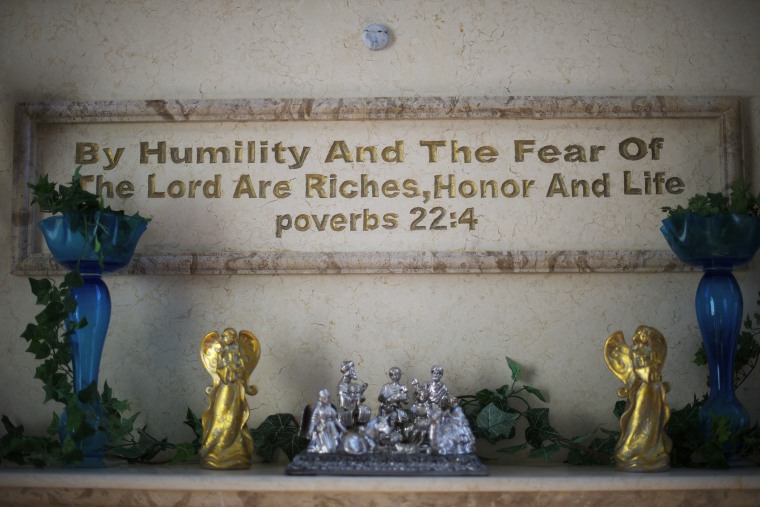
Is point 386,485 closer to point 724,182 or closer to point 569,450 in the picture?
point 569,450

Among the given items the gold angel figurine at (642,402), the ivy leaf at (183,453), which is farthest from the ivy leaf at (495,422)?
the ivy leaf at (183,453)

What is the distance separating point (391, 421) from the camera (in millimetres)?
1829

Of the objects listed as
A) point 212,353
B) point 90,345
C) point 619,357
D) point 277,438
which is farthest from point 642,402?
point 90,345

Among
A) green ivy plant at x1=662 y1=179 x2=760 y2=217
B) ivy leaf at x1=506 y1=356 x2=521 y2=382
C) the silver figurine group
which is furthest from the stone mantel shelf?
green ivy plant at x1=662 y1=179 x2=760 y2=217

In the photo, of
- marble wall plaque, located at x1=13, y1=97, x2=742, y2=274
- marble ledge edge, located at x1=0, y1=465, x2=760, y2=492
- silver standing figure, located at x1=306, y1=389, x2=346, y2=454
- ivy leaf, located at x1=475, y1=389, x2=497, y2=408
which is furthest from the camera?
marble wall plaque, located at x1=13, y1=97, x2=742, y2=274

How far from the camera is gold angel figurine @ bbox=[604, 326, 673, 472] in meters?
1.75

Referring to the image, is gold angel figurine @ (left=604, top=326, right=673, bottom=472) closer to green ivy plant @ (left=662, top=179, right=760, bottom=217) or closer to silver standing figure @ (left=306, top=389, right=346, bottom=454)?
green ivy plant @ (left=662, top=179, right=760, bottom=217)

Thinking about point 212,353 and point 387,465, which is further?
point 212,353

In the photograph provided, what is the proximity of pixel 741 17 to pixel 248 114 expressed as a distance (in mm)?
1197

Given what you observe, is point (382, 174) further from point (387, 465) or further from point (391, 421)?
point (387, 465)

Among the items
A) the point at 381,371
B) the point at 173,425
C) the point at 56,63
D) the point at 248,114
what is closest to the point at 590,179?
the point at 381,371

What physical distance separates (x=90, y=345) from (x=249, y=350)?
0.33m

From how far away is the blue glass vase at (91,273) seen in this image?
6.06 feet

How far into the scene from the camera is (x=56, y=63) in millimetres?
2189
